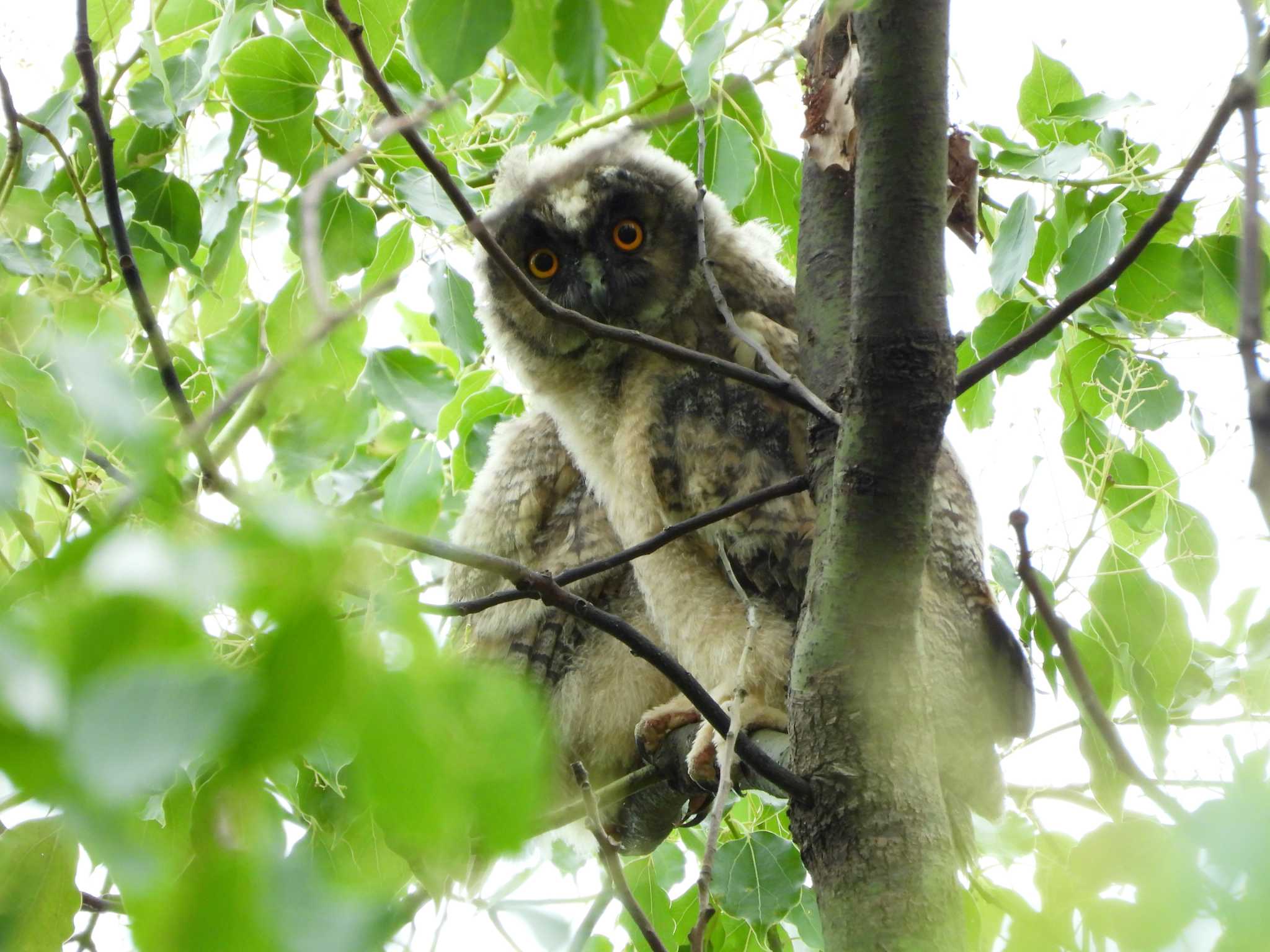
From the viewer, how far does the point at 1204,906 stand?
2.46 ft

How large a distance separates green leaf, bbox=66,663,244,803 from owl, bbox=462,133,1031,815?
1566 millimetres

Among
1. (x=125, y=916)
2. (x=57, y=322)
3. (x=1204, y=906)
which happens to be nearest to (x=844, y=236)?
Result: (x=57, y=322)

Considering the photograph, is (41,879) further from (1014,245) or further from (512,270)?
(1014,245)

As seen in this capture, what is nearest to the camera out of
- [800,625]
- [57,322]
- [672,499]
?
[800,625]

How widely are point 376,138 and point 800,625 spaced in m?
1.00

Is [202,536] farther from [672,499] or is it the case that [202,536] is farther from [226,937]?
[672,499]

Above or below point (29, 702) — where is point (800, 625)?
above

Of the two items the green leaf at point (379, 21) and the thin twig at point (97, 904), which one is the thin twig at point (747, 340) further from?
the thin twig at point (97, 904)

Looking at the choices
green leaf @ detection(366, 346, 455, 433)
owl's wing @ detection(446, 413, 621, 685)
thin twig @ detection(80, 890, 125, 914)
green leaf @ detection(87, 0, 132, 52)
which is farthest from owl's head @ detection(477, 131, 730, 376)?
thin twig @ detection(80, 890, 125, 914)

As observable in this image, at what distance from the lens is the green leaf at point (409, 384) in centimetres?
245

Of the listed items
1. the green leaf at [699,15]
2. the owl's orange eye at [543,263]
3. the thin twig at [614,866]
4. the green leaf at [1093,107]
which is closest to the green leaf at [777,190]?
the green leaf at [699,15]

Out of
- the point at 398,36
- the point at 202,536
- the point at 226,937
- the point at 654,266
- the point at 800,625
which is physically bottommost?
the point at 226,937

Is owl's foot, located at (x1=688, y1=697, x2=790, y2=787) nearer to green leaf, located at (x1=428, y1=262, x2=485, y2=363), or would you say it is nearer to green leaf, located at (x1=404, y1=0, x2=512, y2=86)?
green leaf, located at (x1=428, y1=262, x2=485, y2=363)

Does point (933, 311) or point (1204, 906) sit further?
point (933, 311)
